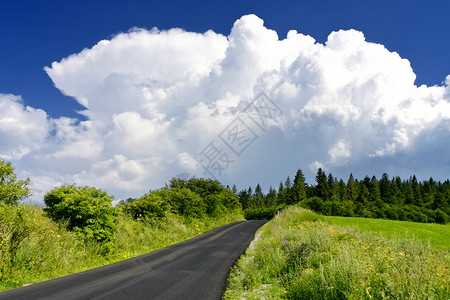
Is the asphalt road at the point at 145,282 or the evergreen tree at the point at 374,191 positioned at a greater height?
the evergreen tree at the point at 374,191

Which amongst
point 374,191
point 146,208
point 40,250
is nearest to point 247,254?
point 40,250

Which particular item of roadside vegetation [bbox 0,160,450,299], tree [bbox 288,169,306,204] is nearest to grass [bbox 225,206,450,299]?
roadside vegetation [bbox 0,160,450,299]

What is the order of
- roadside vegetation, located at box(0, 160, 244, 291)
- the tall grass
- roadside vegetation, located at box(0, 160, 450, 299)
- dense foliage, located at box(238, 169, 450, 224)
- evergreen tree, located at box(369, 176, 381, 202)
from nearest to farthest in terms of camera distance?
1. roadside vegetation, located at box(0, 160, 450, 299)
2. the tall grass
3. roadside vegetation, located at box(0, 160, 244, 291)
4. dense foliage, located at box(238, 169, 450, 224)
5. evergreen tree, located at box(369, 176, 381, 202)

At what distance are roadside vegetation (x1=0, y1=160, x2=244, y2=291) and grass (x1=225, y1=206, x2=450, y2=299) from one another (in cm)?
635

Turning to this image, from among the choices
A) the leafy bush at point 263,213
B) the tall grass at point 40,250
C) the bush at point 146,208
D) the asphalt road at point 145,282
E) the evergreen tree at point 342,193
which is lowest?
the leafy bush at point 263,213

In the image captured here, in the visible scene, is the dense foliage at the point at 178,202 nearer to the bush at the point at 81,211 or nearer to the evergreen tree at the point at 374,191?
the bush at the point at 81,211

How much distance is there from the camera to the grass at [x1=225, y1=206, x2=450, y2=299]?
4570mm

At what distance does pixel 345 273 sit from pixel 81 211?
1136 centimetres

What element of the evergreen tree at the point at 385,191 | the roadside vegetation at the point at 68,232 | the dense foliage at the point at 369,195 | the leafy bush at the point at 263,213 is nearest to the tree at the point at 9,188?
the roadside vegetation at the point at 68,232

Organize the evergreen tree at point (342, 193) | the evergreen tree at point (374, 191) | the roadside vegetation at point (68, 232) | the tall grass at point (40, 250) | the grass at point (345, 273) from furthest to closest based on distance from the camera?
1. the evergreen tree at point (374, 191)
2. the evergreen tree at point (342, 193)
3. the roadside vegetation at point (68, 232)
4. the tall grass at point (40, 250)
5. the grass at point (345, 273)

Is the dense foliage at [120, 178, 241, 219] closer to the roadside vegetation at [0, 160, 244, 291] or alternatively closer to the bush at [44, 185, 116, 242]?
the roadside vegetation at [0, 160, 244, 291]

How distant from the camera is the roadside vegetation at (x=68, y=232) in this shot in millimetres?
8398

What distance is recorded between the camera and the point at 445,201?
6950cm

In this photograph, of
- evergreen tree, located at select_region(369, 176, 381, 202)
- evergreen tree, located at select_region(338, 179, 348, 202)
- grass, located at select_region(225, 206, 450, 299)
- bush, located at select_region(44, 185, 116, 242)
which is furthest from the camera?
evergreen tree, located at select_region(369, 176, 381, 202)
